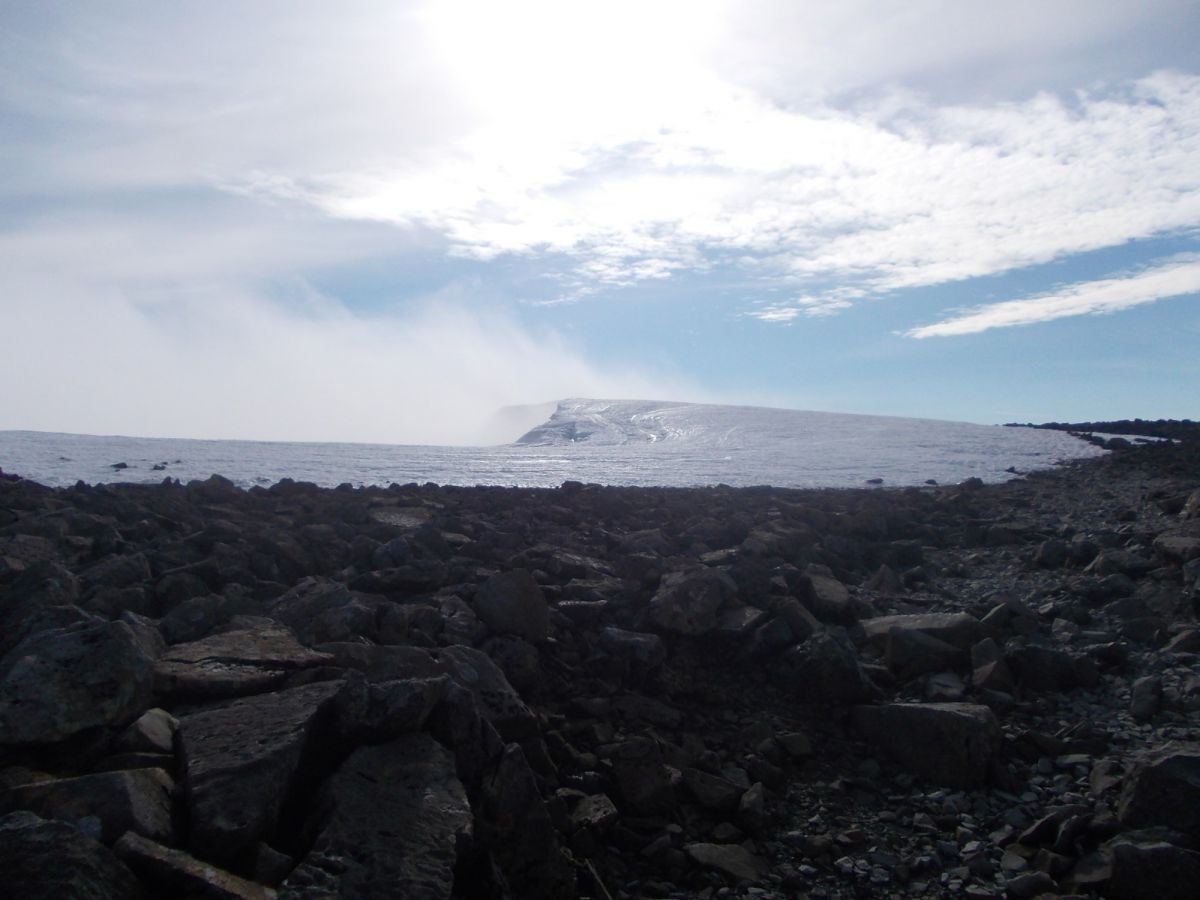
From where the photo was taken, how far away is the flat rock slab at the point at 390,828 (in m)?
2.66

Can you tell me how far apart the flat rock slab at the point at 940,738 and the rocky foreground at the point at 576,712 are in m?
0.02

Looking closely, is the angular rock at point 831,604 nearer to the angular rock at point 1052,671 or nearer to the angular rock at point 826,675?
the angular rock at point 826,675

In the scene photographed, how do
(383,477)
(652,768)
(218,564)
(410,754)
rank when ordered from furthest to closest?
(383,477) → (218,564) → (652,768) → (410,754)

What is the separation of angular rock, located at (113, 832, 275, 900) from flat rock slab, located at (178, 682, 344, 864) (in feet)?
0.63

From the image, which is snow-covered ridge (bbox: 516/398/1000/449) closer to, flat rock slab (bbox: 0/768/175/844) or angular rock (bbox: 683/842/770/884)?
angular rock (bbox: 683/842/770/884)

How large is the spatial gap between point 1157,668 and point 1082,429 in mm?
22171

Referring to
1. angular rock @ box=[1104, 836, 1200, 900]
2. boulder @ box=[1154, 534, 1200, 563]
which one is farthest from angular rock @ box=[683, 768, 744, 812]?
boulder @ box=[1154, 534, 1200, 563]

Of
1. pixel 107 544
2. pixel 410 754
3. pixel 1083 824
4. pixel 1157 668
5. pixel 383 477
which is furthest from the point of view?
pixel 383 477

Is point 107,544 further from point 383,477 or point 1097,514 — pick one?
point 1097,514

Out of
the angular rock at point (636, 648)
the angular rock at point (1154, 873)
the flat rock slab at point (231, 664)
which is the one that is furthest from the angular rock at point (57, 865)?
the angular rock at point (1154, 873)

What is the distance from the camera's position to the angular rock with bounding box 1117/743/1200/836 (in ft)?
12.7

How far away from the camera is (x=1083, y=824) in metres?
3.97

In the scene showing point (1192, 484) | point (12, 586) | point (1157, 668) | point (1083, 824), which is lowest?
point (1083, 824)

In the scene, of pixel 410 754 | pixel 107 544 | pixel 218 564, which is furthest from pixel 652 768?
pixel 107 544
